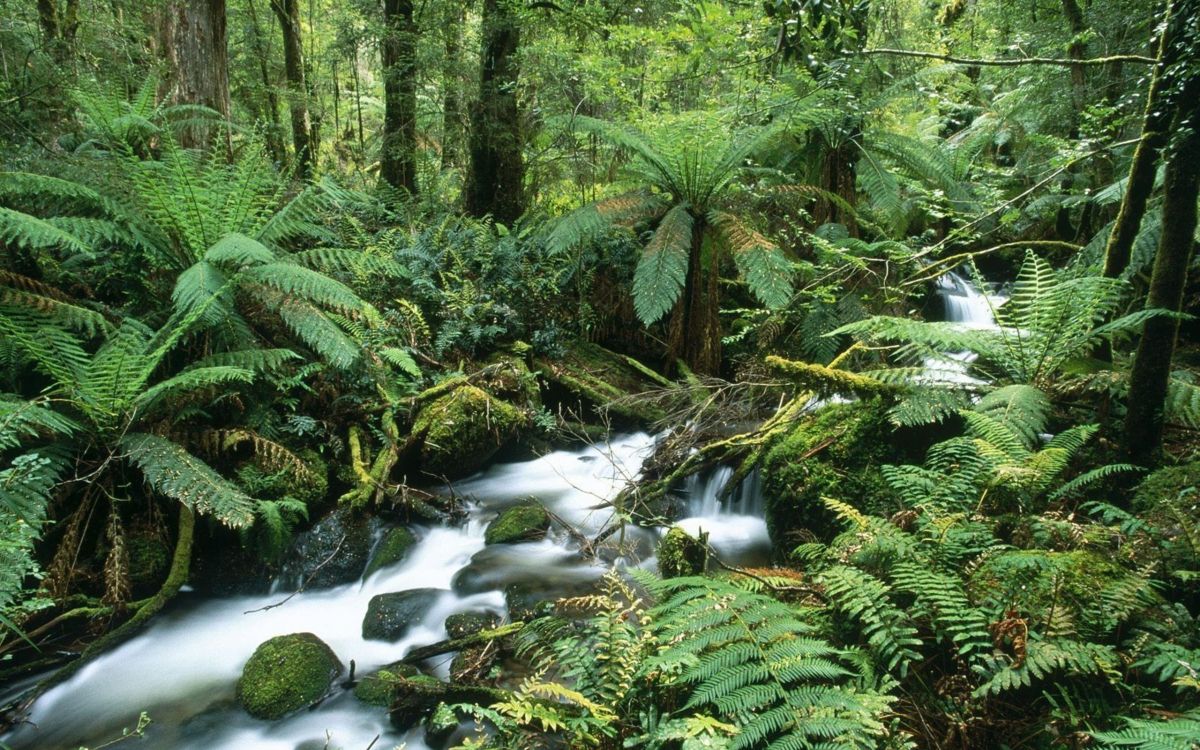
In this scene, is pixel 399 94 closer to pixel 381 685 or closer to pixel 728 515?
pixel 728 515

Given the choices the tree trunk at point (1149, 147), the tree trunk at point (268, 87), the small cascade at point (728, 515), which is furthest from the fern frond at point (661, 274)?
the tree trunk at point (268, 87)

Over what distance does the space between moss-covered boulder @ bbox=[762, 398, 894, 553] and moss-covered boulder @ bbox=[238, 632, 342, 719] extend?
2.44m

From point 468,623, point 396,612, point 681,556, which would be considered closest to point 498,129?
point 396,612

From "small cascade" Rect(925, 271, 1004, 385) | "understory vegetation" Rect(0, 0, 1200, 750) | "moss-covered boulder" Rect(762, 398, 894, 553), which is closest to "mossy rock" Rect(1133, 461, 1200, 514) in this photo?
"understory vegetation" Rect(0, 0, 1200, 750)

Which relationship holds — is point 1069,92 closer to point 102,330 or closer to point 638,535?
point 638,535

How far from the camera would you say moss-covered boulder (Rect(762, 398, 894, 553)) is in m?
2.96

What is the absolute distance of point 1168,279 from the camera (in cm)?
223

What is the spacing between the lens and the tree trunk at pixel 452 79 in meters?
6.78

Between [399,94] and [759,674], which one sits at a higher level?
[399,94]

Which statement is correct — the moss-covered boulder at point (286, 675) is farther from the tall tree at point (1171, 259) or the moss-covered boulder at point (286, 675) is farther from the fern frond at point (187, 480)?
the tall tree at point (1171, 259)

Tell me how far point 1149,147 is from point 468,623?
386cm

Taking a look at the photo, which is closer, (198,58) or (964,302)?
(198,58)

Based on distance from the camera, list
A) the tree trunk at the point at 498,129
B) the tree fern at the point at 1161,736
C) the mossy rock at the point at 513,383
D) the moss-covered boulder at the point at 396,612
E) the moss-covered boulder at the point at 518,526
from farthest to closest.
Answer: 1. the tree trunk at the point at 498,129
2. the mossy rock at the point at 513,383
3. the moss-covered boulder at the point at 518,526
4. the moss-covered boulder at the point at 396,612
5. the tree fern at the point at 1161,736

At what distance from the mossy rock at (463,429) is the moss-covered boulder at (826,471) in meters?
2.21
